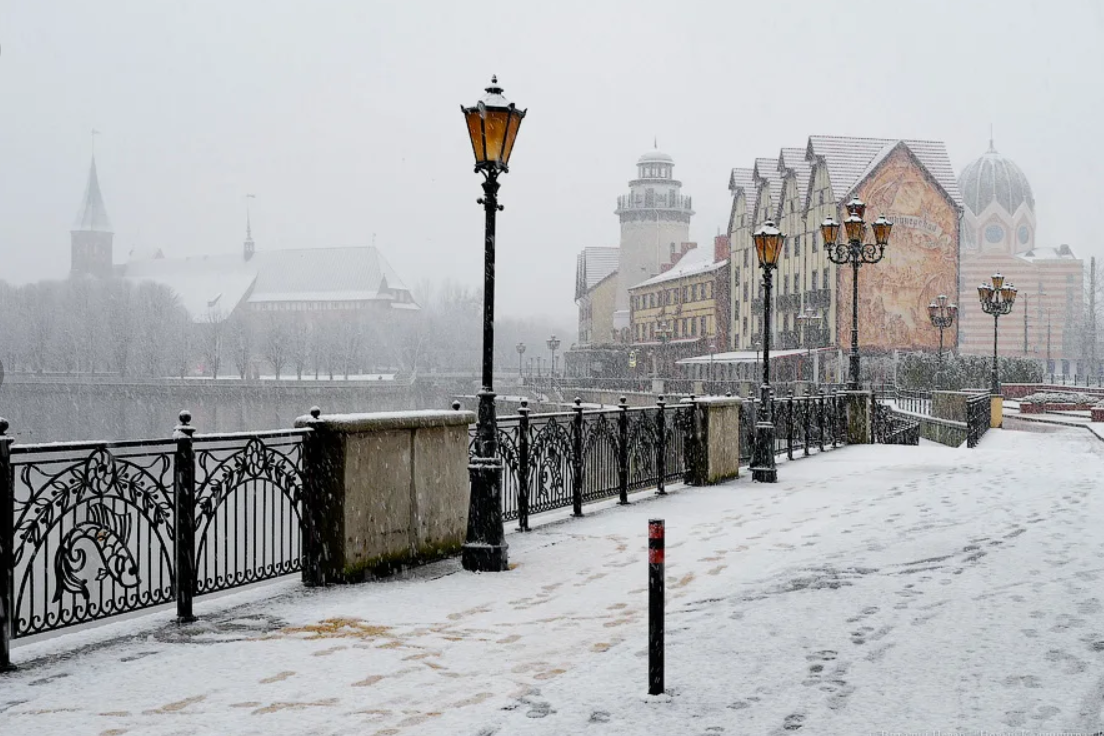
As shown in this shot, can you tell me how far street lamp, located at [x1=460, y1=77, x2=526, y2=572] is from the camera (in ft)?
31.5

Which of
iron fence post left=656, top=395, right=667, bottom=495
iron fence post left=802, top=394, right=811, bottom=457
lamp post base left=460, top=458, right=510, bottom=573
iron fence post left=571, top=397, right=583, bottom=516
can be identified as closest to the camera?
lamp post base left=460, top=458, right=510, bottom=573

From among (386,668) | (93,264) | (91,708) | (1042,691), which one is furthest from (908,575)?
(93,264)

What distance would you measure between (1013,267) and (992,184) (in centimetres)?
1418

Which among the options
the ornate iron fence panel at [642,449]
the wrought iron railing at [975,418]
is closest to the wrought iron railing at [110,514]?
the ornate iron fence panel at [642,449]

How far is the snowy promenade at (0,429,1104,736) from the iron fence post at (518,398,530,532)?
108 centimetres

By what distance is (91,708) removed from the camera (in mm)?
5605

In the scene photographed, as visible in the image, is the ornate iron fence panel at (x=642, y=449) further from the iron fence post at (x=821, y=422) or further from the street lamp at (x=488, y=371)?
the iron fence post at (x=821, y=422)

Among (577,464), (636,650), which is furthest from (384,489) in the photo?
A: (577,464)

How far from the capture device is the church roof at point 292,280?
145375mm

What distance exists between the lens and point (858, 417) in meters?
27.6

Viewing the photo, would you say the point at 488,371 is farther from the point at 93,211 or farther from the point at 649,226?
the point at 93,211

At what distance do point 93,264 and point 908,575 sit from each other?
176 metres

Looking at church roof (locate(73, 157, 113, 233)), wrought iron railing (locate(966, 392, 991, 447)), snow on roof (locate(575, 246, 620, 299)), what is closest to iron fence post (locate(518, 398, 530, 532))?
wrought iron railing (locate(966, 392, 991, 447))

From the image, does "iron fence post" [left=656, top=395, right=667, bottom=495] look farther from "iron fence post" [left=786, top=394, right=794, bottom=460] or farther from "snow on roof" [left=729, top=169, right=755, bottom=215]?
"snow on roof" [left=729, top=169, right=755, bottom=215]
